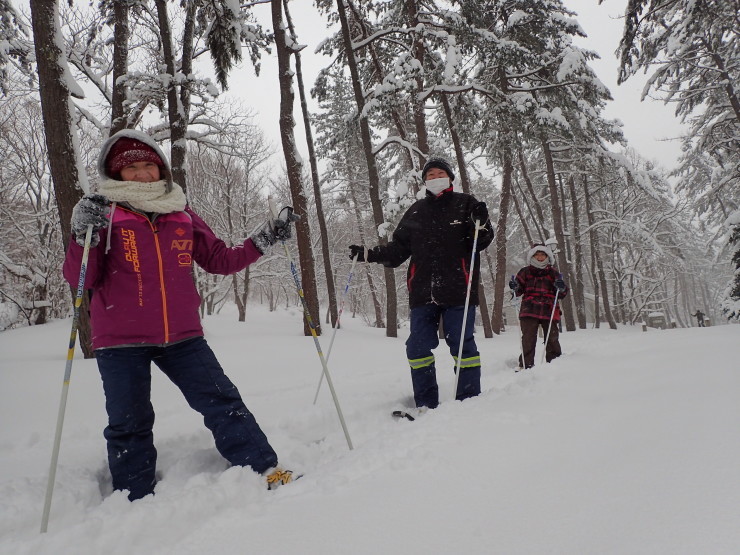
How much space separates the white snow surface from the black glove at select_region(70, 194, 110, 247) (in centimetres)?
139

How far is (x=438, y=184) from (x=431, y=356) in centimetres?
157

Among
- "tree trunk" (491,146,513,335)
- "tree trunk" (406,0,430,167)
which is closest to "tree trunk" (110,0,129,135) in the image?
"tree trunk" (406,0,430,167)

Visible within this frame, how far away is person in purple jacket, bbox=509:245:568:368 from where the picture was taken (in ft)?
20.6

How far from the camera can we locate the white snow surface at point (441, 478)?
138cm

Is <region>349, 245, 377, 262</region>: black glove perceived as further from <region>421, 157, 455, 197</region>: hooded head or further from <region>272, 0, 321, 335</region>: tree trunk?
<region>272, 0, 321, 335</region>: tree trunk

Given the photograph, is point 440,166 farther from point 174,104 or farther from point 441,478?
point 174,104

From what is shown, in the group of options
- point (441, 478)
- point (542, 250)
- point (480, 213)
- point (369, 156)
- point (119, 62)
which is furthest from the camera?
point (369, 156)

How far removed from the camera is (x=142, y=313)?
2400 millimetres

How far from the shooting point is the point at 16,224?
635 inches

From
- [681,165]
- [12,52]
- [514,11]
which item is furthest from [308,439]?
[681,165]

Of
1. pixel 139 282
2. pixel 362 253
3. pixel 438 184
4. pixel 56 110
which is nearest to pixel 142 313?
pixel 139 282

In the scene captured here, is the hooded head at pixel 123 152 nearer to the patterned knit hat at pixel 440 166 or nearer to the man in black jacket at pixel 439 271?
the man in black jacket at pixel 439 271

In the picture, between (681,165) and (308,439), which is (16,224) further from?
(681,165)

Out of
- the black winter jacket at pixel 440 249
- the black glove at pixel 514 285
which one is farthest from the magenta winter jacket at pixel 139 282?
the black glove at pixel 514 285
